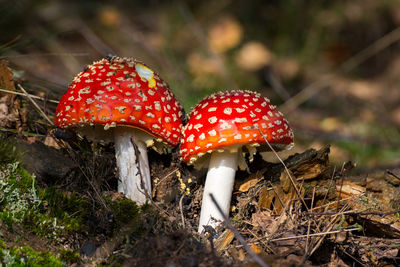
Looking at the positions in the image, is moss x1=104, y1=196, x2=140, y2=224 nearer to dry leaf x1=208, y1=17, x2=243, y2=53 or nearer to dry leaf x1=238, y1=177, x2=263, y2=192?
dry leaf x1=238, y1=177, x2=263, y2=192

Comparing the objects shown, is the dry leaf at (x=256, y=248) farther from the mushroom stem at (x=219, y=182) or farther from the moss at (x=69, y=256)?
the moss at (x=69, y=256)

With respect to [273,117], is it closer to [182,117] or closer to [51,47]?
[182,117]

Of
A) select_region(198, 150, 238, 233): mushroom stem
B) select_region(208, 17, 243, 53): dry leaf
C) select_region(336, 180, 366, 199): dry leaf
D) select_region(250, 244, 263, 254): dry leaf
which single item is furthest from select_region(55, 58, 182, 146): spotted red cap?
select_region(208, 17, 243, 53): dry leaf

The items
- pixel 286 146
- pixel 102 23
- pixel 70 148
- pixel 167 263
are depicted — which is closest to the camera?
pixel 167 263


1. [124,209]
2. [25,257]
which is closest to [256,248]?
[124,209]

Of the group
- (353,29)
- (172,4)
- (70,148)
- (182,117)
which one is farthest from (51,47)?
(353,29)

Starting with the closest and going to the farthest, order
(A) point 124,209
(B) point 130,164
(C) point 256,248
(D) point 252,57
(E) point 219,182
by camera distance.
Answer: (C) point 256,248
(A) point 124,209
(E) point 219,182
(B) point 130,164
(D) point 252,57

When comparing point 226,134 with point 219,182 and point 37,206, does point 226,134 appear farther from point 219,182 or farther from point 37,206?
point 37,206
